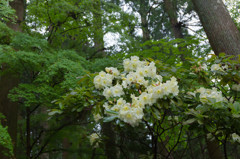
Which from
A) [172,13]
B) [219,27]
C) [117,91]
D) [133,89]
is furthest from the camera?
[172,13]

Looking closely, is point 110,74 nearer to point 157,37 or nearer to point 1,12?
point 1,12

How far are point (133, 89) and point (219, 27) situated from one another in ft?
6.80

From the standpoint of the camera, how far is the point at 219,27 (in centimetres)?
317

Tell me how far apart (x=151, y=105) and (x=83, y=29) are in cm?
429

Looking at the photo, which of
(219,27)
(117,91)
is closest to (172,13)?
(219,27)

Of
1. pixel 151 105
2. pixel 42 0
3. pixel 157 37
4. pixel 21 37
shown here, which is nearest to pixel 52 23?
pixel 42 0

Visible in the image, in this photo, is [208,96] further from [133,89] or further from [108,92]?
[108,92]

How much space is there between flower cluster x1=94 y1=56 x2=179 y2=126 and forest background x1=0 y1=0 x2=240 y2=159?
0.07 m

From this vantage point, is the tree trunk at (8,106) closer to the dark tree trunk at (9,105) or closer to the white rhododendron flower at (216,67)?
the dark tree trunk at (9,105)

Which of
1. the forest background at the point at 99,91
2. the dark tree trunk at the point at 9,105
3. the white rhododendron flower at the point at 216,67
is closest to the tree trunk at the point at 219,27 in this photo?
the forest background at the point at 99,91

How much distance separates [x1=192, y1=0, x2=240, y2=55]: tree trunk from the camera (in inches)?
120

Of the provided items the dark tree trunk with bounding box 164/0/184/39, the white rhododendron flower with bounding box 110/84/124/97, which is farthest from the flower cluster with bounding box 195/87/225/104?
the dark tree trunk with bounding box 164/0/184/39

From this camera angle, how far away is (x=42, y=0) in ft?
15.2

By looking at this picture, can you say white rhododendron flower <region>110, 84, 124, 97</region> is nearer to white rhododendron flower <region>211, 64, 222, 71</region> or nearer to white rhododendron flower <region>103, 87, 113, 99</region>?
white rhododendron flower <region>103, 87, 113, 99</region>
